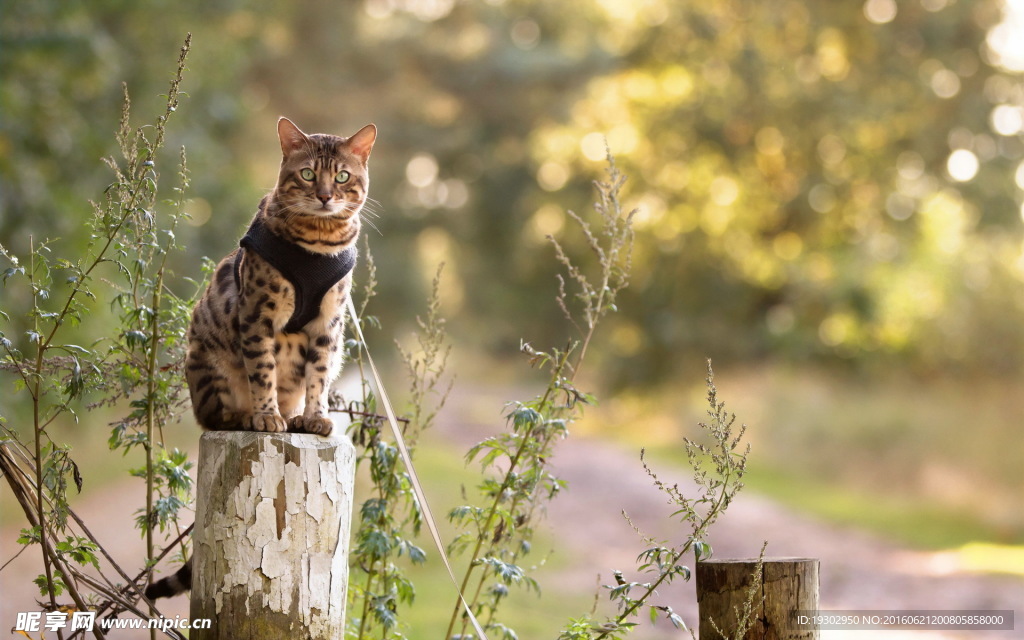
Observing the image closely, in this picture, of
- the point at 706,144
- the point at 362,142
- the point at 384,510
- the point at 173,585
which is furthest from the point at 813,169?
the point at 173,585

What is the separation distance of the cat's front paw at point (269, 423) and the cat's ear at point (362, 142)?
950 mm

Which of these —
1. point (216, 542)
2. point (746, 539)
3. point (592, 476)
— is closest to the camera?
point (216, 542)

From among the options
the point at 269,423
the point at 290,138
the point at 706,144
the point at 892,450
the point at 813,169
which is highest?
the point at 706,144

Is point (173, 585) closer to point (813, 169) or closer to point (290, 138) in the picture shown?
point (290, 138)

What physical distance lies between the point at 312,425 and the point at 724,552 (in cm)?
780

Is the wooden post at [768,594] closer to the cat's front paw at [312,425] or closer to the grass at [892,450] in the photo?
the cat's front paw at [312,425]

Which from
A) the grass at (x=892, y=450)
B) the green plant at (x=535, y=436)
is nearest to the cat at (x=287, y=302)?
the green plant at (x=535, y=436)

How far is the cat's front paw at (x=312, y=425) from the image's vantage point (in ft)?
10.5

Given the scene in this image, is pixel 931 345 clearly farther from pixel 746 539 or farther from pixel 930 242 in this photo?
pixel 746 539

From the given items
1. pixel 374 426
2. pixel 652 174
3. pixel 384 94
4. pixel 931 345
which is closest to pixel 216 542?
pixel 374 426

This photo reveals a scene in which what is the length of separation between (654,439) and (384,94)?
8.62 metres

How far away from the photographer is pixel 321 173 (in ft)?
10.8

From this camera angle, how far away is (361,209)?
3518 mm

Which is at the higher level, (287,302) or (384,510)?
(287,302)
